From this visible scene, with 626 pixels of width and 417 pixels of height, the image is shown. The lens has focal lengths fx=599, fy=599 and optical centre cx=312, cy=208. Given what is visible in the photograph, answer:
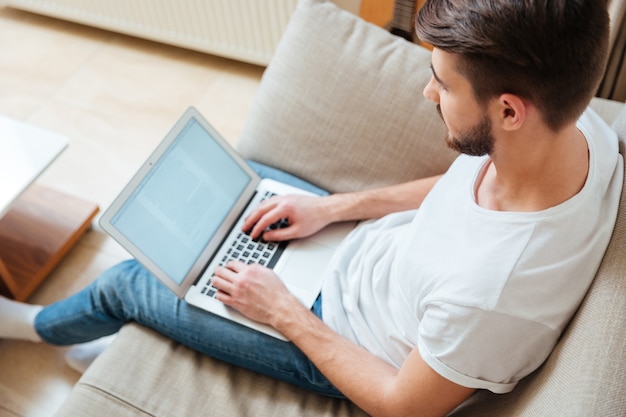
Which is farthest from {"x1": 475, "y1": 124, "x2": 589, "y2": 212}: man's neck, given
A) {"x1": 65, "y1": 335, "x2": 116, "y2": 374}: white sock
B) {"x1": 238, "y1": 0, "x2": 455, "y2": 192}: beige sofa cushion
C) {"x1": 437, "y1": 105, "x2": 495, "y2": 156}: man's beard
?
{"x1": 65, "y1": 335, "x2": 116, "y2": 374}: white sock

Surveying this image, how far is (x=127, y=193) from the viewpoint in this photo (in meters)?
1.14

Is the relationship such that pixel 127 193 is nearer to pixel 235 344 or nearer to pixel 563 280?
pixel 235 344

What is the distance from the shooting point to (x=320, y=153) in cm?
142

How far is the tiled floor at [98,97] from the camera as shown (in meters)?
2.02

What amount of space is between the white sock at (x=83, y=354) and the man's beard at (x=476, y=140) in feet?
3.53

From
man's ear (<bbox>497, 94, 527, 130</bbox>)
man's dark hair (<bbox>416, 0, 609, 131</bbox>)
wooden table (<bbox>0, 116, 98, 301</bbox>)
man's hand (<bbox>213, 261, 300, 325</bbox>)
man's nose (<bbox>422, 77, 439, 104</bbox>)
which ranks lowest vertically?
wooden table (<bbox>0, 116, 98, 301</bbox>)

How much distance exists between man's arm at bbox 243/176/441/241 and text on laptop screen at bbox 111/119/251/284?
0.09 m

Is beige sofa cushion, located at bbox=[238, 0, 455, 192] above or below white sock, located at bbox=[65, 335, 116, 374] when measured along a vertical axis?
above

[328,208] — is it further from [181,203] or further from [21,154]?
[21,154]

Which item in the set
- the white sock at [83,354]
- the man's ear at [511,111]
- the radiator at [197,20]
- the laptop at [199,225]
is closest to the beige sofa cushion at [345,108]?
the laptop at [199,225]

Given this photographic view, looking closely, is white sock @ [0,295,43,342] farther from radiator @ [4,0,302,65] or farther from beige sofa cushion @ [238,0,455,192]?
radiator @ [4,0,302,65]

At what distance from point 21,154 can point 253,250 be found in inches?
27.9

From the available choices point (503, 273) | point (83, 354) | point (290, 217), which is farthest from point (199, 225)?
point (503, 273)

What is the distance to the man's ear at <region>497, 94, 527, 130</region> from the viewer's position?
790 mm
